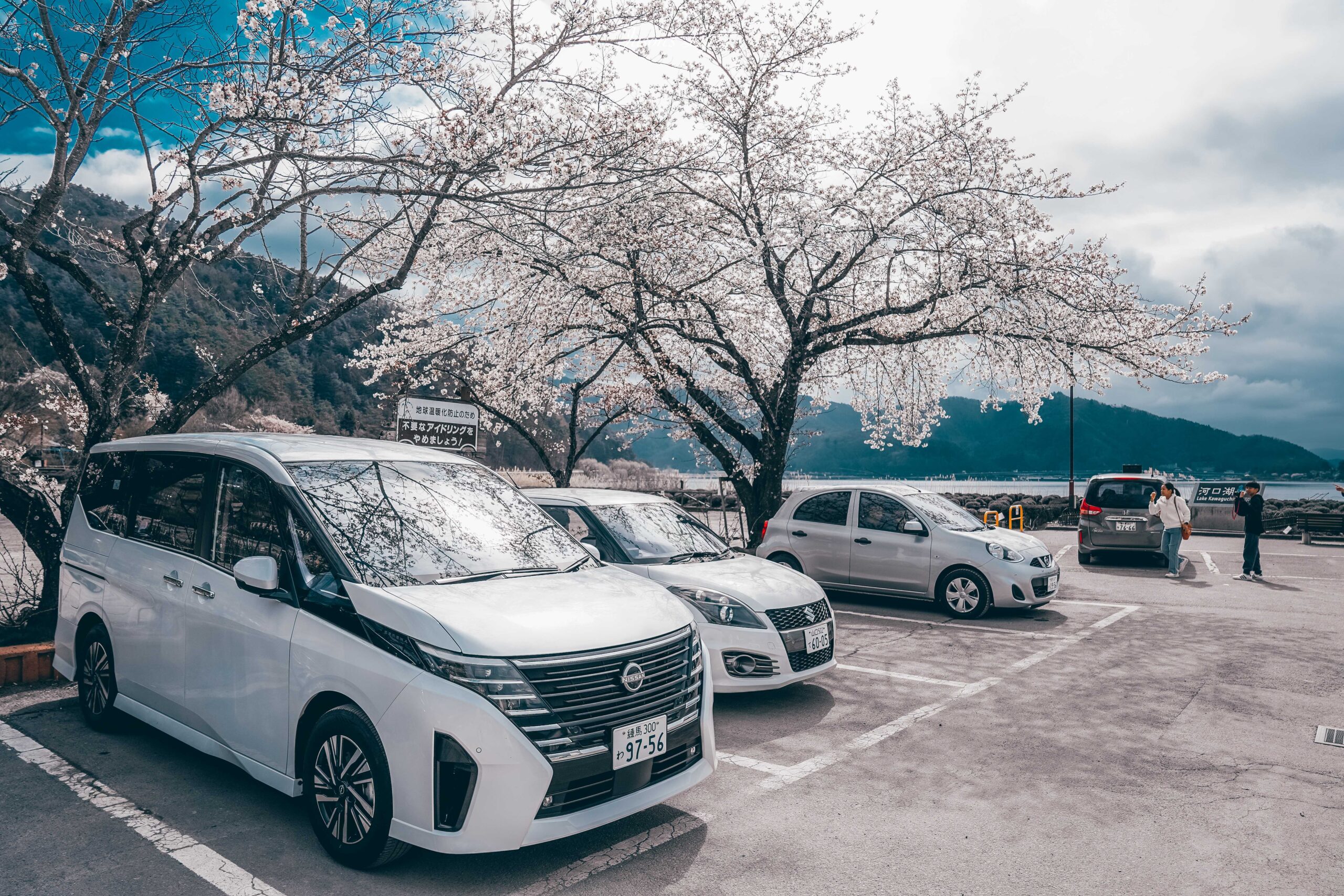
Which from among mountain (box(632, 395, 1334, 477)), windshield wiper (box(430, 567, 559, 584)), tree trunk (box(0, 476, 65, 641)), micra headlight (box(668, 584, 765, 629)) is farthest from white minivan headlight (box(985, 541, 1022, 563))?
mountain (box(632, 395, 1334, 477))

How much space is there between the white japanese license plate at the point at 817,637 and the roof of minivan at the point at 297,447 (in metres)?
3.02

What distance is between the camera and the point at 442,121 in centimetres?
773

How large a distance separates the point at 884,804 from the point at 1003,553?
6.65m

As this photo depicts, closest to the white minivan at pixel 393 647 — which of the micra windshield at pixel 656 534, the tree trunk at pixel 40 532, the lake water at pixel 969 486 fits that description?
the micra windshield at pixel 656 534

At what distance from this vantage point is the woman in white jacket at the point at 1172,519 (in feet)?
46.5

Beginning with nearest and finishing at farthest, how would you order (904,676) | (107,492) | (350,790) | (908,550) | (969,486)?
(350,790) < (107,492) < (904,676) < (908,550) < (969,486)

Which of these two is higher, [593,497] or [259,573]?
[593,497]

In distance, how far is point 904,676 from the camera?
7414 millimetres

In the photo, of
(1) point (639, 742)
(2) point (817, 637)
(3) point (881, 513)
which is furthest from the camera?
(3) point (881, 513)

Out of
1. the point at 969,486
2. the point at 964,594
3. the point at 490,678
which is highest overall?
the point at 490,678

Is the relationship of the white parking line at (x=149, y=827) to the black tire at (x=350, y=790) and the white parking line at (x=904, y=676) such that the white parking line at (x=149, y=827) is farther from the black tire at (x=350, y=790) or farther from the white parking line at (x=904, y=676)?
the white parking line at (x=904, y=676)

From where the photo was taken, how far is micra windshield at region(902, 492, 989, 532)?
1073 cm

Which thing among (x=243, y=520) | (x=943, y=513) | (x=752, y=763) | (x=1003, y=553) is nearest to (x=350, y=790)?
(x=243, y=520)

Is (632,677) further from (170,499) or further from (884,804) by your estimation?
(170,499)
